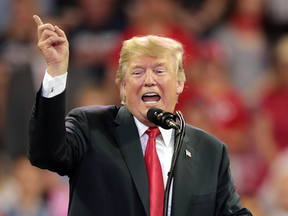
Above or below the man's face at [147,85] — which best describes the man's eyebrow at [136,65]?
above

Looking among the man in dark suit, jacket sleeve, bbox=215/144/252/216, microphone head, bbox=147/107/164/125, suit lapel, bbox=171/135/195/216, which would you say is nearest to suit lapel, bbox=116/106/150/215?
the man in dark suit

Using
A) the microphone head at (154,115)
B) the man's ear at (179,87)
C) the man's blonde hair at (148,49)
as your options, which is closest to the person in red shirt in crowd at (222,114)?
the man's ear at (179,87)

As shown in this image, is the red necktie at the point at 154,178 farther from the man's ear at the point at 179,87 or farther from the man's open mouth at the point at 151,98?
the man's ear at the point at 179,87

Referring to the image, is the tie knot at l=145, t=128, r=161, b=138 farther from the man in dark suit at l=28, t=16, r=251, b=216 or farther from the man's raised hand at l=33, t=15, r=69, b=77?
the man's raised hand at l=33, t=15, r=69, b=77

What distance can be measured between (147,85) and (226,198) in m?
0.61

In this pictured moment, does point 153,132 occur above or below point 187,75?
below

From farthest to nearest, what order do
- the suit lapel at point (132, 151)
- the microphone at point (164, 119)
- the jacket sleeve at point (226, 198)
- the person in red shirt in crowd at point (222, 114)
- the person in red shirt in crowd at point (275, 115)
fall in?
the person in red shirt in crowd at point (275, 115) < the person in red shirt in crowd at point (222, 114) < the jacket sleeve at point (226, 198) < the suit lapel at point (132, 151) < the microphone at point (164, 119)

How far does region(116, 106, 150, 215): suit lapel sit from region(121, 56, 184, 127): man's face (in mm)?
64

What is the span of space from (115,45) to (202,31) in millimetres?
973

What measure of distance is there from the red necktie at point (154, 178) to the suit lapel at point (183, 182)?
6cm

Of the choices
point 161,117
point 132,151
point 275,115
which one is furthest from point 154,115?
point 275,115

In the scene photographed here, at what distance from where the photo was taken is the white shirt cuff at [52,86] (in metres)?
1.57

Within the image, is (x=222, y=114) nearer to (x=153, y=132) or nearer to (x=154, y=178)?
(x=153, y=132)

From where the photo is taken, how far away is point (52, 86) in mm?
1574
